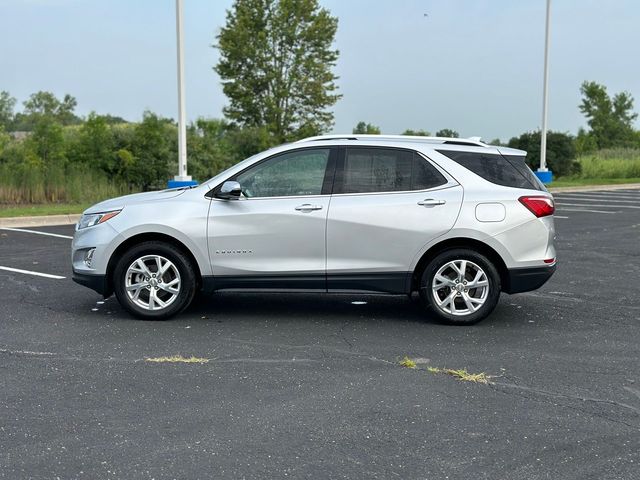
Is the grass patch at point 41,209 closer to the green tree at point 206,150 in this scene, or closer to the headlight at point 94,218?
the green tree at point 206,150

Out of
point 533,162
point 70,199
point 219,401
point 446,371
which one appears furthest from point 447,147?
point 533,162

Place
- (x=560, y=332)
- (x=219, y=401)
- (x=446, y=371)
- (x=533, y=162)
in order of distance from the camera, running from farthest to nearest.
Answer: (x=533, y=162), (x=560, y=332), (x=446, y=371), (x=219, y=401)

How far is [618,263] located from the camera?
1094cm

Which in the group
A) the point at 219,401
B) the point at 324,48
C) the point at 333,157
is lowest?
the point at 219,401

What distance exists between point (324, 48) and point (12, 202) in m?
20.6

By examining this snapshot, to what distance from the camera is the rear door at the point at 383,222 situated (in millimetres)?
7082

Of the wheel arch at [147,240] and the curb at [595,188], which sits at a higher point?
the curb at [595,188]

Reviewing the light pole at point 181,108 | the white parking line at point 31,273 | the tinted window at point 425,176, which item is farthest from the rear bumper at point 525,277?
the light pole at point 181,108

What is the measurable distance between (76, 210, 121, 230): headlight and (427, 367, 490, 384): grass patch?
347 cm

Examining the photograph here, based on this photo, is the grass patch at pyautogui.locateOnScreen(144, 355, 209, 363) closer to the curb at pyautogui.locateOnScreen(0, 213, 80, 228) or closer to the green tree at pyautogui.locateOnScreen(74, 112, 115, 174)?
the curb at pyautogui.locateOnScreen(0, 213, 80, 228)

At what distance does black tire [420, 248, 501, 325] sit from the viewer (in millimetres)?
7094

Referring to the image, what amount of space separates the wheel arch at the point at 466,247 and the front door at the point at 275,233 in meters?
0.92

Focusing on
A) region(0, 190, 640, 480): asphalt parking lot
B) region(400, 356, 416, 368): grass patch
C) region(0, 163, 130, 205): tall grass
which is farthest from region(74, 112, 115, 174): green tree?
region(400, 356, 416, 368): grass patch

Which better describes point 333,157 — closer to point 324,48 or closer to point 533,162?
point 533,162
